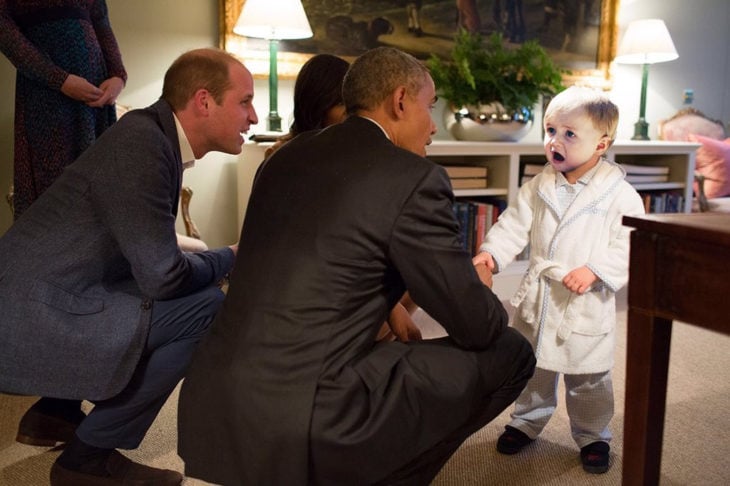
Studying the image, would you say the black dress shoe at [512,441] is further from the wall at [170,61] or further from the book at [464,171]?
the wall at [170,61]

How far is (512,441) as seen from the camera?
1852mm

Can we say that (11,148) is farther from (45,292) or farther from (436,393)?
(436,393)

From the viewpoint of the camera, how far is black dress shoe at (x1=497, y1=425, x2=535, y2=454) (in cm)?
184

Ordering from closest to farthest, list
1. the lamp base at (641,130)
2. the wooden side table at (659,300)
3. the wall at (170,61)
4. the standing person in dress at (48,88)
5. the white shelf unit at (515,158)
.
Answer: the wooden side table at (659,300), the standing person in dress at (48,88), the wall at (170,61), the white shelf unit at (515,158), the lamp base at (641,130)

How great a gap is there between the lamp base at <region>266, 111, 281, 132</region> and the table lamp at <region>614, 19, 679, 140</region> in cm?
213

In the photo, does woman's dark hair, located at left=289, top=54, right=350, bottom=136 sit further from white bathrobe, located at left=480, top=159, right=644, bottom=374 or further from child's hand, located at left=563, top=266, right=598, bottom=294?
child's hand, located at left=563, top=266, right=598, bottom=294

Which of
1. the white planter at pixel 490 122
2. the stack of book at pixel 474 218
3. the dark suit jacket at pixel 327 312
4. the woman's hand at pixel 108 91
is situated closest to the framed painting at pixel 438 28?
the white planter at pixel 490 122

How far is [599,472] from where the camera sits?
174cm

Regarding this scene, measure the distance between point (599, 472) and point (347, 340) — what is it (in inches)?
37.1

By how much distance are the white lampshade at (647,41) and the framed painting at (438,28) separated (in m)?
0.23

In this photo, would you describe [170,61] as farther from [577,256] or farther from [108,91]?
[577,256]

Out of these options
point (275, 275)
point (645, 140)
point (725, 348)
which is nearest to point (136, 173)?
point (275, 275)

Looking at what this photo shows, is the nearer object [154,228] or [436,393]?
[436,393]

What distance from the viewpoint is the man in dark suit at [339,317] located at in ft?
3.69
